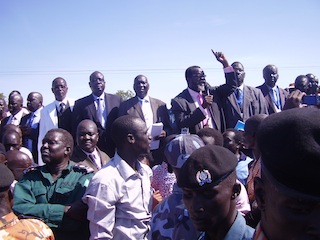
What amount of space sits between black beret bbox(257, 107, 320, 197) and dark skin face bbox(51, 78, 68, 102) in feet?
19.9

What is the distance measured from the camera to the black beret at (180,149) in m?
2.54

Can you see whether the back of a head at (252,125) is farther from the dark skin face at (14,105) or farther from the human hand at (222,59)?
the dark skin face at (14,105)

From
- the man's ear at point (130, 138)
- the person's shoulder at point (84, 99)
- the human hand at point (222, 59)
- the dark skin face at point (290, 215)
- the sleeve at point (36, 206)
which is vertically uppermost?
the human hand at point (222, 59)

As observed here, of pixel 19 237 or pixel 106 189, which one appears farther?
pixel 106 189

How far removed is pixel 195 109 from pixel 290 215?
14.7ft

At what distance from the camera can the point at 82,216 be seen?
301 cm

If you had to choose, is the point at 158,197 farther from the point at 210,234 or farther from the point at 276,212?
the point at 276,212

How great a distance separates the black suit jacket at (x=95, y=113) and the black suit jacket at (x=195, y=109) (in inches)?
42.8

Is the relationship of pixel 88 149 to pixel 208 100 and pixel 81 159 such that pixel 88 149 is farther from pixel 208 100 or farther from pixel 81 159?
pixel 208 100

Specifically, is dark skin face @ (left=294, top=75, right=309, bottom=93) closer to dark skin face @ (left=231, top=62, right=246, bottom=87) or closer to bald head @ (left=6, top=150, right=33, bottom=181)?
dark skin face @ (left=231, top=62, right=246, bottom=87)

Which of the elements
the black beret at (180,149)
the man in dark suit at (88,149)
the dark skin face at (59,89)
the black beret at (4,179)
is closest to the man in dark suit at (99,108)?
the dark skin face at (59,89)

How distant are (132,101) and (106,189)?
143 inches

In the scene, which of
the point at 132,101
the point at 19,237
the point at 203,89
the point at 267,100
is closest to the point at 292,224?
the point at 19,237

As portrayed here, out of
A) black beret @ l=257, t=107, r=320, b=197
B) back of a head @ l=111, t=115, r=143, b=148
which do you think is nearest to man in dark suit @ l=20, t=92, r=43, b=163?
back of a head @ l=111, t=115, r=143, b=148
